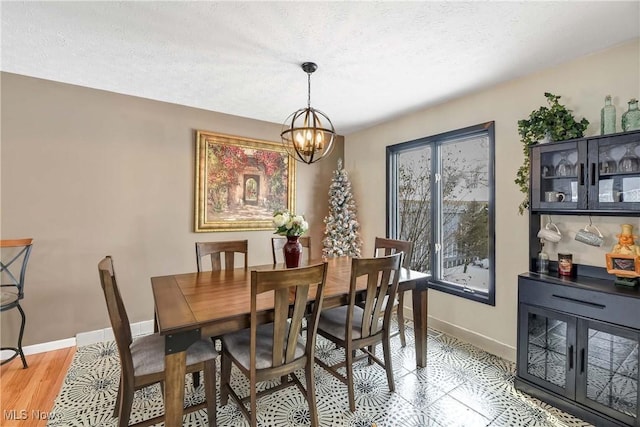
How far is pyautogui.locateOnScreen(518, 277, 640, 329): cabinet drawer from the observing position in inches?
72.7

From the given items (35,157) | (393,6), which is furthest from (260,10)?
(35,157)

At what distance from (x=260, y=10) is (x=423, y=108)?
2411mm

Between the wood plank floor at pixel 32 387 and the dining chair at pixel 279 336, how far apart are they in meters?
1.37

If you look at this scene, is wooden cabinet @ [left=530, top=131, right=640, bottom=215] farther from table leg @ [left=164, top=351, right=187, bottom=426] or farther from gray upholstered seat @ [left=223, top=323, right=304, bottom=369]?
table leg @ [left=164, top=351, right=187, bottom=426]

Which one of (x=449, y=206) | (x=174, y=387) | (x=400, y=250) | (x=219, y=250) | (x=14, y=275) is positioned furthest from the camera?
(x=449, y=206)

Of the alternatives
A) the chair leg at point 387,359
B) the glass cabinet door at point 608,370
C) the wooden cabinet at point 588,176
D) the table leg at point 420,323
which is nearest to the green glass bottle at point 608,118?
the wooden cabinet at point 588,176

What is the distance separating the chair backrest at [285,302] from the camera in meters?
1.68

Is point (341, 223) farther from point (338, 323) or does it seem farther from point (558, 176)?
point (558, 176)

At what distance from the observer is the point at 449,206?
139 inches

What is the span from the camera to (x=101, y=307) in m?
3.20

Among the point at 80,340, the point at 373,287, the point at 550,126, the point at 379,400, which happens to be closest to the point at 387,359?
the point at 379,400

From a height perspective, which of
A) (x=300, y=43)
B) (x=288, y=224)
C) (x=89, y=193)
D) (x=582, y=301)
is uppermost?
(x=300, y=43)

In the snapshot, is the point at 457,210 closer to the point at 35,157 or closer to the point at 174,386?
the point at 174,386

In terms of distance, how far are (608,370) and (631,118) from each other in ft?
5.55
